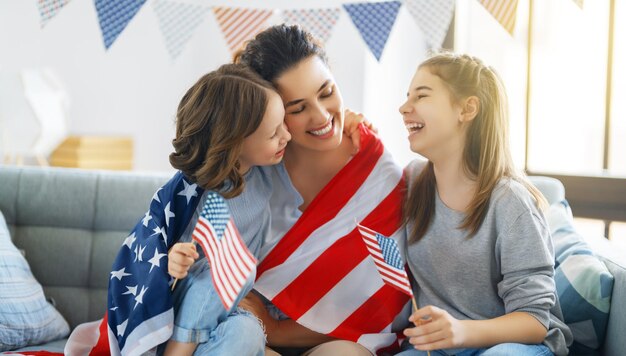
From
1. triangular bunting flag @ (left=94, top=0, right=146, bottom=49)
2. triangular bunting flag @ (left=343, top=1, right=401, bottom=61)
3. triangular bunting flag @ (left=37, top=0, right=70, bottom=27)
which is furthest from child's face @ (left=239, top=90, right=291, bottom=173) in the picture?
triangular bunting flag @ (left=37, top=0, right=70, bottom=27)

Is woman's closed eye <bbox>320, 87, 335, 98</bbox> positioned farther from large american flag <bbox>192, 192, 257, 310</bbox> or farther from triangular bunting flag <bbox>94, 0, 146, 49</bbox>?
triangular bunting flag <bbox>94, 0, 146, 49</bbox>

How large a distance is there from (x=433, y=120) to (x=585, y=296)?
54 centimetres

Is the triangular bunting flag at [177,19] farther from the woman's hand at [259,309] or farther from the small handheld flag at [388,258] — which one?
the small handheld flag at [388,258]

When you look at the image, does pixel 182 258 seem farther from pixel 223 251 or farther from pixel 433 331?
pixel 433 331

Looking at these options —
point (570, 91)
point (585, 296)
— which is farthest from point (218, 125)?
point (570, 91)

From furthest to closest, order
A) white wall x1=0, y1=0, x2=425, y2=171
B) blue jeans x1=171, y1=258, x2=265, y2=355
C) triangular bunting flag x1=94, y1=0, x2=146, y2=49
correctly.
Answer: white wall x1=0, y1=0, x2=425, y2=171 < triangular bunting flag x1=94, y1=0, x2=146, y2=49 < blue jeans x1=171, y1=258, x2=265, y2=355

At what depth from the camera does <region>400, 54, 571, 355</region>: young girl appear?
5.00ft

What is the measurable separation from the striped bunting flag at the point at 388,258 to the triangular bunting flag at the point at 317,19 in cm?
102

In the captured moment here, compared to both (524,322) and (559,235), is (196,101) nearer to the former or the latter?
(524,322)

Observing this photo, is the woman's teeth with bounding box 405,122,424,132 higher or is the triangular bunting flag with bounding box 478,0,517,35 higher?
the triangular bunting flag with bounding box 478,0,517,35

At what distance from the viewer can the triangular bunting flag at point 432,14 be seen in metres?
2.20

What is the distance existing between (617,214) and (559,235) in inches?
29.9

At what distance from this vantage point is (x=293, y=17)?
2291mm

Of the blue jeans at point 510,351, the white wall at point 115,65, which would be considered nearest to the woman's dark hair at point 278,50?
the blue jeans at point 510,351
